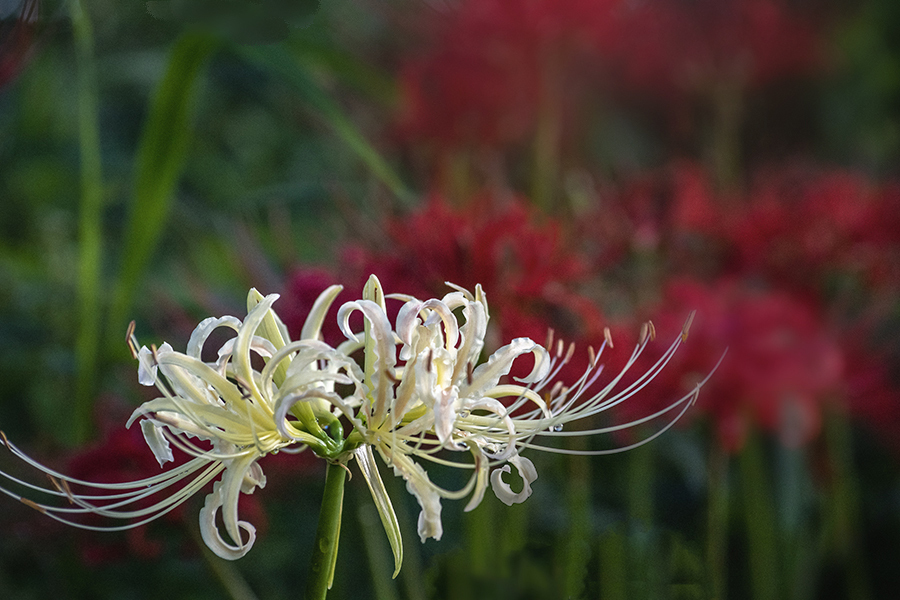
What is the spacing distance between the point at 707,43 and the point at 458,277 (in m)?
0.67

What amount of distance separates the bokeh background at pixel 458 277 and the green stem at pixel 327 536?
0.11 meters

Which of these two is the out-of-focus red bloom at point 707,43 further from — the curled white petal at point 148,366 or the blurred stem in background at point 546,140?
the curled white petal at point 148,366

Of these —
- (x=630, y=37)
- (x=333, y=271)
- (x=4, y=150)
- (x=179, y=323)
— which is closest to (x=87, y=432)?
(x=179, y=323)

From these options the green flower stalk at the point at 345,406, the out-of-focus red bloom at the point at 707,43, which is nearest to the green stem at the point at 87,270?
the green flower stalk at the point at 345,406

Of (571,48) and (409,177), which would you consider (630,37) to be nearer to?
(571,48)

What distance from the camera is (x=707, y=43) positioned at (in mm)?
910

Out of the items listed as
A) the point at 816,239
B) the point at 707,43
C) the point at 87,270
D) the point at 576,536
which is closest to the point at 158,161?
the point at 87,270

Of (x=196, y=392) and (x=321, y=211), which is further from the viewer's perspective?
(x=321, y=211)

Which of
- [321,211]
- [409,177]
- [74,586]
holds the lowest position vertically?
[74,586]

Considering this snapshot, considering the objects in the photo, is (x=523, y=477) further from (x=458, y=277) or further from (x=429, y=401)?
(x=458, y=277)

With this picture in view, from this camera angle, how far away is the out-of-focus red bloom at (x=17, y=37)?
16.5 inches

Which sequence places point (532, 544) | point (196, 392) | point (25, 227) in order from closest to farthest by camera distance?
point (196, 392) → point (532, 544) → point (25, 227)

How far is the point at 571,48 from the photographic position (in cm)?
72

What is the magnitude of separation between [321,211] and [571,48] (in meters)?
0.30
